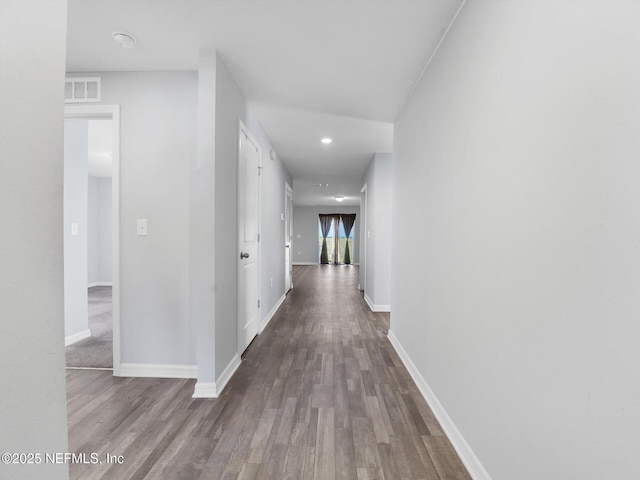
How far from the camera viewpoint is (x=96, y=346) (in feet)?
10.8

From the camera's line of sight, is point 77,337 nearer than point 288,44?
No

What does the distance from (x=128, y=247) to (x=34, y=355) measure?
2.07 m

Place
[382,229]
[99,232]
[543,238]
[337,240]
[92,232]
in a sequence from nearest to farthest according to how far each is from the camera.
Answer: [543,238] → [382,229] → [92,232] → [99,232] → [337,240]

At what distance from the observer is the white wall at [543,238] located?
2.60 feet

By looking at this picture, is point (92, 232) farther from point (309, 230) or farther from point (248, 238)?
point (309, 230)

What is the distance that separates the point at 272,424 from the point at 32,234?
168 cm

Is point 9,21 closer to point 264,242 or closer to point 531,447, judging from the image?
point 531,447


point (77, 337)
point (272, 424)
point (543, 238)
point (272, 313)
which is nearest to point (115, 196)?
point (77, 337)

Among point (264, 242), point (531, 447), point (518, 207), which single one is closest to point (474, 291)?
point (518, 207)

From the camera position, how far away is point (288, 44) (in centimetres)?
219

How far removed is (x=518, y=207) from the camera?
1214 mm

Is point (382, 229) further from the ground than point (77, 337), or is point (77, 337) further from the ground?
point (382, 229)

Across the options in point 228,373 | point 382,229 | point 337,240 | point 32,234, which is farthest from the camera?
point 337,240

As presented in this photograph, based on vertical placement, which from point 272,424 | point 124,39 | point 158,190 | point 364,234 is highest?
Answer: point 124,39
